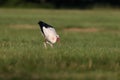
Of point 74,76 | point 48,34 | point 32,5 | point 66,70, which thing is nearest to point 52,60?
point 66,70

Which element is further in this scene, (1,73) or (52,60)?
(52,60)

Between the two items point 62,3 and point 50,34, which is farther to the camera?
point 62,3

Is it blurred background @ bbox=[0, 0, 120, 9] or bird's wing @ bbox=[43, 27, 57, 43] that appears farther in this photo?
blurred background @ bbox=[0, 0, 120, 9]

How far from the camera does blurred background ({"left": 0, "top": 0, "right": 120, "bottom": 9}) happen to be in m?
68.5

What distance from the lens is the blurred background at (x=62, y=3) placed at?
2697 inches

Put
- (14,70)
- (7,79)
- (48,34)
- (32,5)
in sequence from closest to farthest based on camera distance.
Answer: (7,79) < (14,70) < (48,34) < (32,5)

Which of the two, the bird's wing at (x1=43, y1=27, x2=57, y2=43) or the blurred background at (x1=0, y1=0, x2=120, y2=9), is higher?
the bird's wing at (x1=43, y1=27, x2=57, y2=43)

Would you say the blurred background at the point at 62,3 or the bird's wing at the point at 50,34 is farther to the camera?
the blurred background at the point at 62,3

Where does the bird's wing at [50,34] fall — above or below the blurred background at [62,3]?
above

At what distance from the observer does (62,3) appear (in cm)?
7150

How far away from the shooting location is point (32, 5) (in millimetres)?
68250

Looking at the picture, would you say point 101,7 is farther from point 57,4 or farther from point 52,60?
point 52,60

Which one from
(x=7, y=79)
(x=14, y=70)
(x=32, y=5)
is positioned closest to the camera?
(x=7, y=79)

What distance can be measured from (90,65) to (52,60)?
2.58 feet
